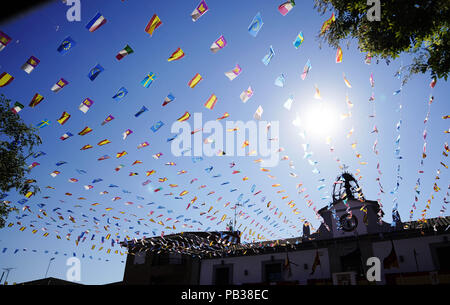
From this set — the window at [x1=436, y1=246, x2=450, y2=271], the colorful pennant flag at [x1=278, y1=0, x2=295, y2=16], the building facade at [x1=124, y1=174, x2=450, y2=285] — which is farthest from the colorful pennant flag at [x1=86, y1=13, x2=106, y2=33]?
the window at [x1=436, y1=246, x2=450, y2=271]

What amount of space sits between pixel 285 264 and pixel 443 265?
7.95 meters

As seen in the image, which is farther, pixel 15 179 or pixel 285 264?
pixel 285 264

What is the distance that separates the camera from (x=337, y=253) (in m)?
14.6


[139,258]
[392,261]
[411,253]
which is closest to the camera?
[392,261]

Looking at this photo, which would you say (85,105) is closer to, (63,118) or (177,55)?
(63,118)

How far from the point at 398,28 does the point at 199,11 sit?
15.3ft

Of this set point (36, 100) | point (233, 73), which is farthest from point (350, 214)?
point (36, 100)

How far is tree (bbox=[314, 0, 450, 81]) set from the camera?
5.33 metres

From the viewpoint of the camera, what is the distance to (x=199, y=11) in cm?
552

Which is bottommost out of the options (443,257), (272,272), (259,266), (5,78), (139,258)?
(272,272)

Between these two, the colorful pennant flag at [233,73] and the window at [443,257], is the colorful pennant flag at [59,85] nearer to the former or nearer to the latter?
the colorful pennant flag at [233,73]

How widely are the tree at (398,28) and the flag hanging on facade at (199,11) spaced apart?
376cm
